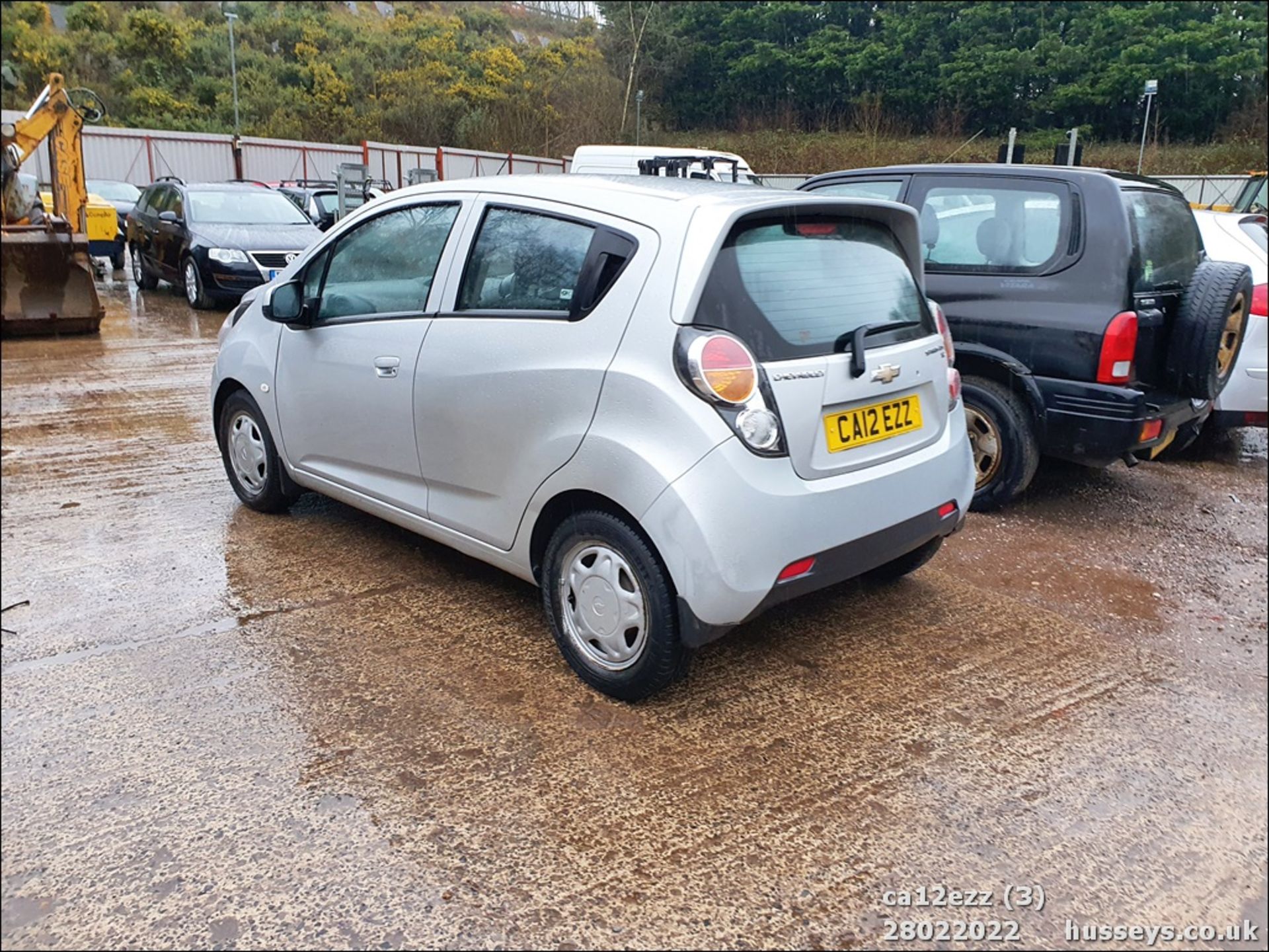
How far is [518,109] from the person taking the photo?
587 inches

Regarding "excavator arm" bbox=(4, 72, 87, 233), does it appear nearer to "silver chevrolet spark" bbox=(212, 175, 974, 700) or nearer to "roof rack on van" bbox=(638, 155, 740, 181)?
"roof rack on van" bbox=(638, 155, 740, 181)

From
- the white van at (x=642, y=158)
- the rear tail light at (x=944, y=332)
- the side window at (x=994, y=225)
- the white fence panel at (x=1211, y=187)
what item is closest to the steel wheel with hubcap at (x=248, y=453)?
the rear tail light at (x=944, y=332)

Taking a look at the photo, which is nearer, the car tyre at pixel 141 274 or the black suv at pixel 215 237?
the black suv at pixel 215 237

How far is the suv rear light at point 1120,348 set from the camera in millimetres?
4492

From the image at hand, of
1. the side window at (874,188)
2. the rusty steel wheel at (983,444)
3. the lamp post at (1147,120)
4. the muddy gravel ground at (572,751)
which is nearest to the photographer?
the muddy gravel ground at (572,751)

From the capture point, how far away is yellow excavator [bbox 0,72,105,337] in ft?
26.8

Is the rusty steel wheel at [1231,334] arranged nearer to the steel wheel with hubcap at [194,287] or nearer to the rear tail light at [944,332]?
the rear tail light at [944,332]

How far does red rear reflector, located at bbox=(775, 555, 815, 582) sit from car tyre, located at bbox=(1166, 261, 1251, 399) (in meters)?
2.69

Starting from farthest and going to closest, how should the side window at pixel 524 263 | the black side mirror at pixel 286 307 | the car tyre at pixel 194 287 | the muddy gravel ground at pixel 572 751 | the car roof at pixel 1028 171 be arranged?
the car tyre at pixel 194 287
the car roof at pixel 1028 171
the black side mirror at pixel 286 307
the side window at pixel 524 263
the muddy gravel ground at pixel 572 751

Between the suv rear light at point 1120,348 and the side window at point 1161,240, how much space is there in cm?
19

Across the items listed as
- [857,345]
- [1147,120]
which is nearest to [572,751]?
[857,345]

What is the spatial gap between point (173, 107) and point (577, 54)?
6.10 m

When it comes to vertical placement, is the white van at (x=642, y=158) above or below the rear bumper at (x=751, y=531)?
above

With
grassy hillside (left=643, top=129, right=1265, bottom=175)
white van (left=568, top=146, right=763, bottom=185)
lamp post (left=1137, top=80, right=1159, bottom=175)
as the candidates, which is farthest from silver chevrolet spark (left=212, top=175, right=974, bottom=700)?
white van (left=568, top=146, right=763, bottom=185)
